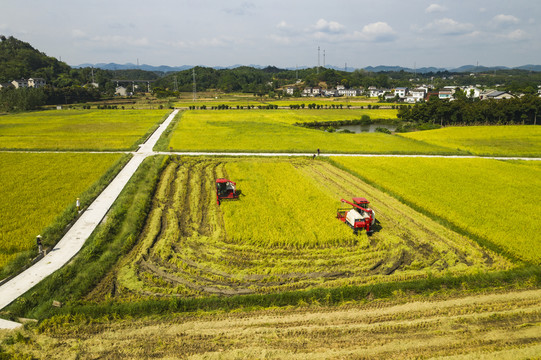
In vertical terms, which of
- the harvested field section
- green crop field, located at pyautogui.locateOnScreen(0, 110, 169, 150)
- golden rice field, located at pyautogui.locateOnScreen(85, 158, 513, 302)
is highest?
green crop field, located at pyautogui.locateOnScreen(0, 110, 169, 150)

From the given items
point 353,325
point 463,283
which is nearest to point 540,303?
point 463,283

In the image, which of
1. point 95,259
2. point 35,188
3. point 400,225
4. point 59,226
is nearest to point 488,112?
point 400,225

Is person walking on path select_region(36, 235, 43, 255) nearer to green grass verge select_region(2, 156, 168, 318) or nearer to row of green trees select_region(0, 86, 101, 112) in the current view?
green grass verge select_region(2, 156, 168, 318)

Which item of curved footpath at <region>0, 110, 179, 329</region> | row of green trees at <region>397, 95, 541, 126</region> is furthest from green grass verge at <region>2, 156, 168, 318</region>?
row of green trees at <region>397, 95, 541, 126</region>

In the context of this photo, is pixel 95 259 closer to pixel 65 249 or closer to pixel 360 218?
pixel 65 249

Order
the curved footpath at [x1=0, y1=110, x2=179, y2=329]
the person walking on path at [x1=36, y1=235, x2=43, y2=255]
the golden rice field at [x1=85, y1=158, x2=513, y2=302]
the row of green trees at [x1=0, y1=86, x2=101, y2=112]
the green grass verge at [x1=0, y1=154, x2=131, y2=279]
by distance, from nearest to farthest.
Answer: the curved footpath at [x1=0, y1=110, x2=179, y2=329]
the golden rice field at [x1=85, y1=158, x2=513, y2=302]
the green grass verge at [x1=0, y1=154, x2=131, y2=279]
the person walking on path at [x1=36, y1=235, x2=43, y2=255]
the row of green trees at [x1=0, y1=86, x2=101, y2=112]

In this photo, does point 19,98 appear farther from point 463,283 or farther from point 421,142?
point 463,283

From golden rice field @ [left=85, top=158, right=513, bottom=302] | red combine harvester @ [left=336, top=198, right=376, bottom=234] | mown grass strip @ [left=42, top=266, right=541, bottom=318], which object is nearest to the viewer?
mown grass strip @ [left=42, top=266, right=541, bottom=318]
